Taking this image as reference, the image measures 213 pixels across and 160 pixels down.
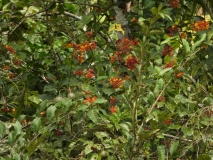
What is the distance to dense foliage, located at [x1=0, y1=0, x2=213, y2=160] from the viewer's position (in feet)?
5.95

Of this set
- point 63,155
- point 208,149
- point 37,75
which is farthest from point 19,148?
point 37,75

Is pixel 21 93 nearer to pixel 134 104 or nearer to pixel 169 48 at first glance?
pixel 169 48

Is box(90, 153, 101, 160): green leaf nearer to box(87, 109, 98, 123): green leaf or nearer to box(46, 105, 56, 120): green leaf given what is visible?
box(87, 109, 98, 123): green leaf

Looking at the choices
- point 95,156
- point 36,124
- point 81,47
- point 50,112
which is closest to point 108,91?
point 81,47

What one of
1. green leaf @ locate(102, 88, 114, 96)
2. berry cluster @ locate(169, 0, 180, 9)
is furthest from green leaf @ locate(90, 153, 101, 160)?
berry cluster @ locate(169, 0, 180, 9)

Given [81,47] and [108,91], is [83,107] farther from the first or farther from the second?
[81,47]

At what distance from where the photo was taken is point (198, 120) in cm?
198

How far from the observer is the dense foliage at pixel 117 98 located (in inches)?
71.4

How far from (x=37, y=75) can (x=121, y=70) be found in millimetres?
591

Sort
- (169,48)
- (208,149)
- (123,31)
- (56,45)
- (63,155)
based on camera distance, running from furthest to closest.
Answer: (56,45)
(123,31)
(169,48)
(208,149)
(63,155)

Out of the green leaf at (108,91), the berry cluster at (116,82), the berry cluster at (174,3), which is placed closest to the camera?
the berry cluster at (116,82)

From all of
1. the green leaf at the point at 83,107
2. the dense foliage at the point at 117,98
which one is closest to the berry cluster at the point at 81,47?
the dense foliage at the point at 117,98

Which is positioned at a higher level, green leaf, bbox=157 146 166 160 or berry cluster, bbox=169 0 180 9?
berry cluster, bbox=169 0 180 9

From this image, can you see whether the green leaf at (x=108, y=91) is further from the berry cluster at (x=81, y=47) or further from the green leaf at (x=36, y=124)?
the green leaf at (x=36, y=124)
